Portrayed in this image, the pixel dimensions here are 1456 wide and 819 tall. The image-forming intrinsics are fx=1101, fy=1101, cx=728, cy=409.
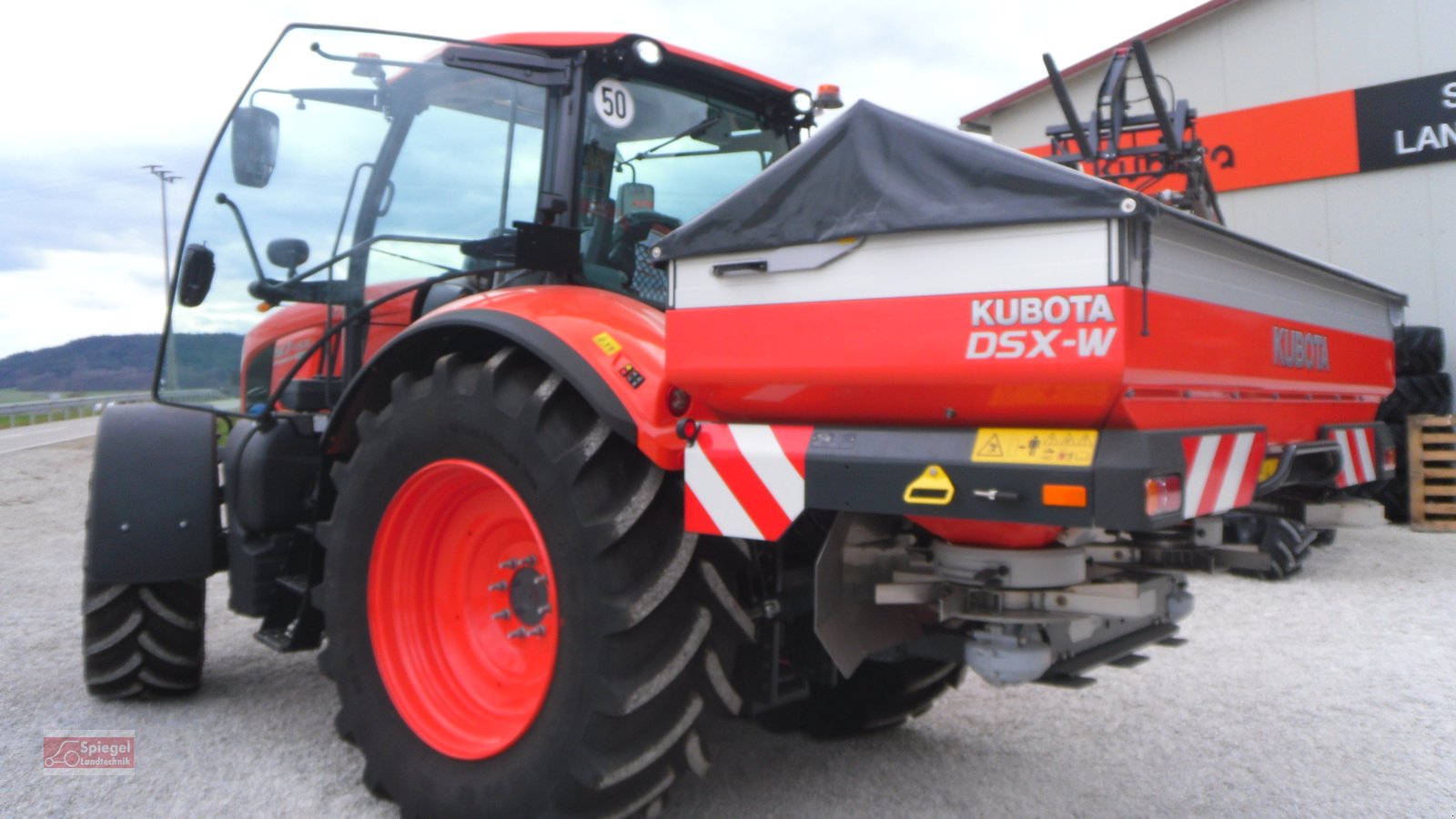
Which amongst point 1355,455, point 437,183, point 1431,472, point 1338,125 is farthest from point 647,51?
point 1338,125

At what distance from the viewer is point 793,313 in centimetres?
235

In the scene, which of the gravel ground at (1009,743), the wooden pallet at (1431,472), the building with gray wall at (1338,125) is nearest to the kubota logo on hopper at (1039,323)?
the gravel ground at (1009,743)

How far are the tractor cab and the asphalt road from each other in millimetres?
15402

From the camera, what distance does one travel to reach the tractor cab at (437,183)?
3.37m

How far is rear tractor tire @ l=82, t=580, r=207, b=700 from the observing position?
412cm

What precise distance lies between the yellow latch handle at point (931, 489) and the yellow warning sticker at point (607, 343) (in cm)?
85

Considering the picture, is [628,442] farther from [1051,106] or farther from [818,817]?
Answer: [1051,106]

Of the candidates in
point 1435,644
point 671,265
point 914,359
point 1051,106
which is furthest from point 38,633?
point 1051,106

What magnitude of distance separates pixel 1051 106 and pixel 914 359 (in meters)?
10.2

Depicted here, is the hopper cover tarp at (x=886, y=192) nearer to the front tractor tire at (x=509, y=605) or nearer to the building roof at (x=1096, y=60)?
the front tractor tire at (x=509, y=605)

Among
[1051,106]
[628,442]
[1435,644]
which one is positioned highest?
[1051,106]

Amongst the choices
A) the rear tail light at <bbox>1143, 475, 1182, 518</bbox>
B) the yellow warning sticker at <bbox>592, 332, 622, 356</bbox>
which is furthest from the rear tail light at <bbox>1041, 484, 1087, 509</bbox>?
the yellow warning sticker at <bbox>592, 332, 622, 356</bbox>

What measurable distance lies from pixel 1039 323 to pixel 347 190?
260cm

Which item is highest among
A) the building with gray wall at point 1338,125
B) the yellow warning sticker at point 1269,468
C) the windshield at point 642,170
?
the building with gray wall at point 1338,125
